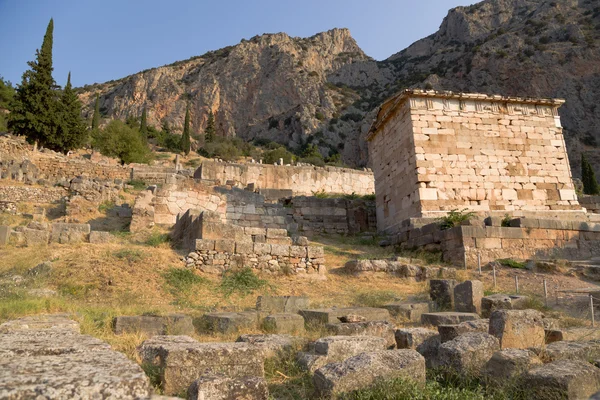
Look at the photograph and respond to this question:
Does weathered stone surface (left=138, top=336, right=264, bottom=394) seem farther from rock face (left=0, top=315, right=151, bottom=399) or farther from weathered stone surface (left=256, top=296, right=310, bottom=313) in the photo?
weathered stone surface (left=256, top=296, right=310, bottom=313)

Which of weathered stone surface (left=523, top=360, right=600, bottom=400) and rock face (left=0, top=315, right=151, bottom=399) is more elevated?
rock face (left=0, top=315, right=151, bottom=399)

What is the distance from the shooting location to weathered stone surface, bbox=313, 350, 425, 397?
3422 millimetres

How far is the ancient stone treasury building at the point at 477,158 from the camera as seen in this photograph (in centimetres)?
1508

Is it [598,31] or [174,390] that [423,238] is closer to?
[174,390]

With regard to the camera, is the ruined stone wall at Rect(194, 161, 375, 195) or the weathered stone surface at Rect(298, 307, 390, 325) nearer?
the weathered stone surface at Rect(298, 307, 390, 325)

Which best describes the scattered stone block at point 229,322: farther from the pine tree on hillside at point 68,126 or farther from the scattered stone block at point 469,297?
the pine tree on hillside at point 68,126

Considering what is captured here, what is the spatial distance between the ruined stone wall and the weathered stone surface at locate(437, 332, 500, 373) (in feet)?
61.2

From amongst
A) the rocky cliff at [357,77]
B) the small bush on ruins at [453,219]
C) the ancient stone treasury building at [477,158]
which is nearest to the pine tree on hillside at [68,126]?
the ancient stone treasury building at [477,158]

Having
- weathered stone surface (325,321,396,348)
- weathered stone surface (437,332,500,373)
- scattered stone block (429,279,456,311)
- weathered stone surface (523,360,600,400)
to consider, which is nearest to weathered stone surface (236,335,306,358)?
weathered stone surface (325,321,396,348)

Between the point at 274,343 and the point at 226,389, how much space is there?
1.98 metres

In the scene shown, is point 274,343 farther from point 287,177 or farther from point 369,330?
point 287,177

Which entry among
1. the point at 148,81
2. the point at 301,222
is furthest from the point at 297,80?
the point at 301,222

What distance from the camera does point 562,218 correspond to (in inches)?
602

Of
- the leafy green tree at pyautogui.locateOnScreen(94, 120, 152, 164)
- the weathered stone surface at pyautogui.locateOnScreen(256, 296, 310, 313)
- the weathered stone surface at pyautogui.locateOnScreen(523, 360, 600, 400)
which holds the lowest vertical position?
the weathered stone surface at pyautogui.locateOnScreen(523, 360, 600, 400)
